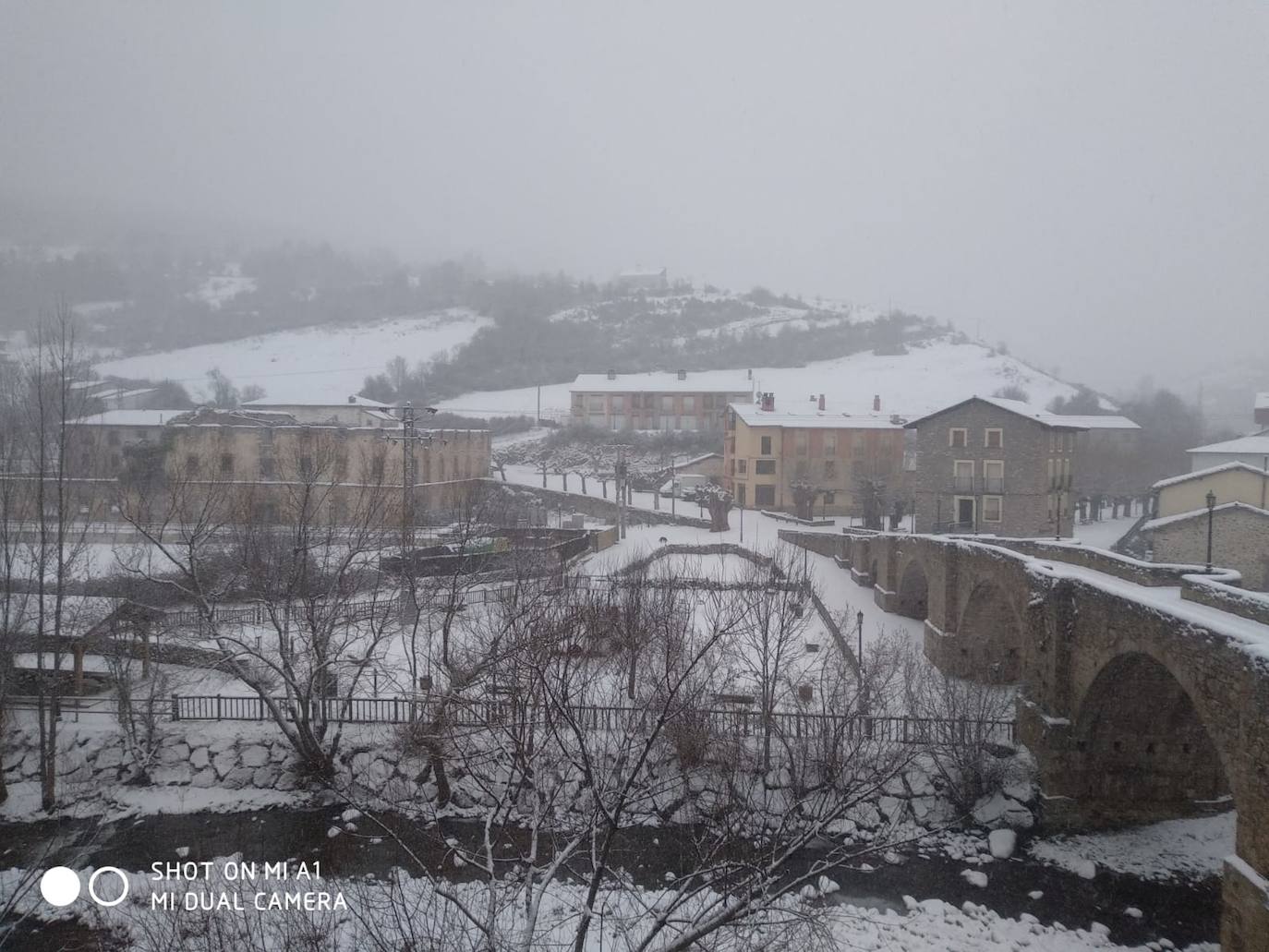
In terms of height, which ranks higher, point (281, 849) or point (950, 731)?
point (950, 731)

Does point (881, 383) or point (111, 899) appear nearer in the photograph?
point (111, 899)

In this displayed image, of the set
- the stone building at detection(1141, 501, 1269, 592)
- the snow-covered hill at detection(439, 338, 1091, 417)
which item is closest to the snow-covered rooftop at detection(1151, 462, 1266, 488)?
the stone building at detection(1141, 501, 1269, 592)

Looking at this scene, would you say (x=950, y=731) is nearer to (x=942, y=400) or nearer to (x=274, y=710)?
(x=274, y=710)

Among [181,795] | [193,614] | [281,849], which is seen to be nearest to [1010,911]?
[281,849]

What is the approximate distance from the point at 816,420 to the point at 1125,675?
97.9ft

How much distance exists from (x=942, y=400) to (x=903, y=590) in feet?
124

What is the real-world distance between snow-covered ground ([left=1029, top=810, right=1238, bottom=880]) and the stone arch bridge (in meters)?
0.30

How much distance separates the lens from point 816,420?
42.2 metres

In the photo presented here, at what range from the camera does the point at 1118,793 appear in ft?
46.5

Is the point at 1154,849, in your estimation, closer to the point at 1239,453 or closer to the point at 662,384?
the point at 1239,453

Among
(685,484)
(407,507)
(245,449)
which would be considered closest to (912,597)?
(407,507)

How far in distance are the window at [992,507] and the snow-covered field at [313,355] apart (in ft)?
134

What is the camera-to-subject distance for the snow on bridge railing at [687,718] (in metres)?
13.6

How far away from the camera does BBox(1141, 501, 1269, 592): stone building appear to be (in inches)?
969
